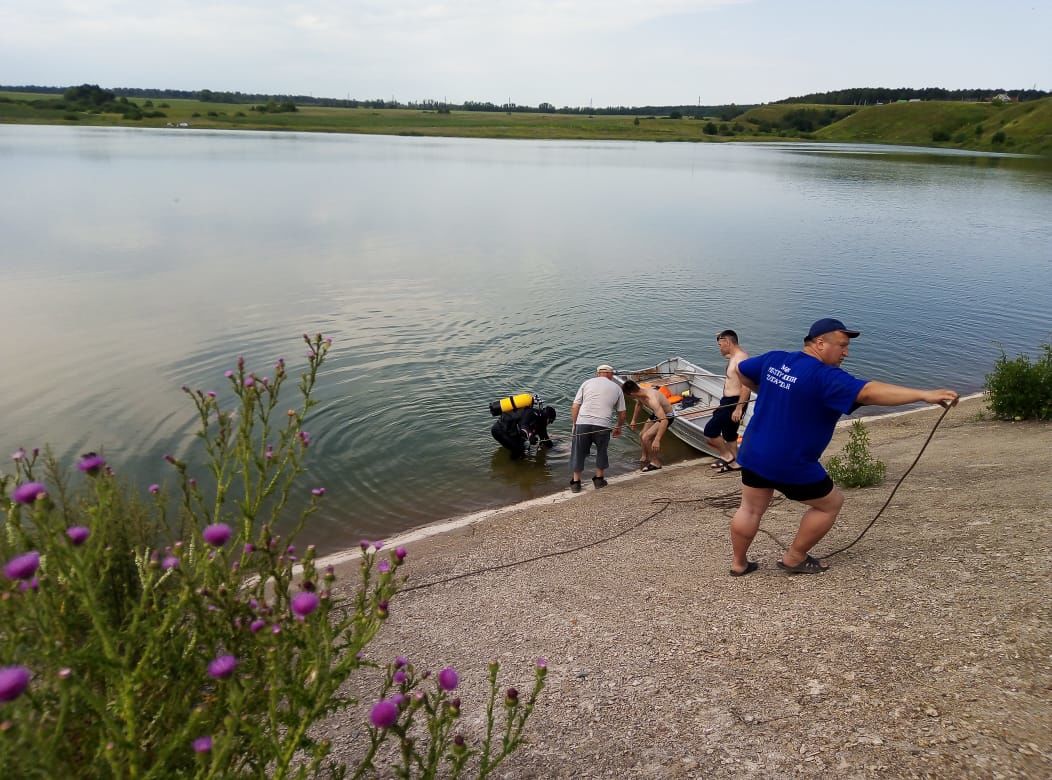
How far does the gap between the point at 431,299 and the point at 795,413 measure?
1850 centimetres

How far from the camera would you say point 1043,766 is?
142 inches

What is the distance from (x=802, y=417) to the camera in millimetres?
5398

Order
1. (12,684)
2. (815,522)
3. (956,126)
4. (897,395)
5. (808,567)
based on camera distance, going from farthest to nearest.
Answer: (956,126) → (808,567) → (815,522) → (897,395) → (12,684)

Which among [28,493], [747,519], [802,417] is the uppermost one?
[28,493]

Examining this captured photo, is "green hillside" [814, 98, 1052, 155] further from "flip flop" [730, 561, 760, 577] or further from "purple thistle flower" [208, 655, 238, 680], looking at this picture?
"purple thistle flower" [208, 655, 238, 680]

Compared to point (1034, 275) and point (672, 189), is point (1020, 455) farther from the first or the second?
point (672, 189)

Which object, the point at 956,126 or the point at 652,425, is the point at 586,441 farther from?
the point at 956,126

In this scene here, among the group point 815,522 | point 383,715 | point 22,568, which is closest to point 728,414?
point 815,522

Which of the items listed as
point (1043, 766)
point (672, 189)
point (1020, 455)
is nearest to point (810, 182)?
point (672, 189)

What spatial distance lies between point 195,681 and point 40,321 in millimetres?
19307

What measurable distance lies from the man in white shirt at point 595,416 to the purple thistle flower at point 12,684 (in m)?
9.23

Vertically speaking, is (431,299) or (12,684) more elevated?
(12,684)

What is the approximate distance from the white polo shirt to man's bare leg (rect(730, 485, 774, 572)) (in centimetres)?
447

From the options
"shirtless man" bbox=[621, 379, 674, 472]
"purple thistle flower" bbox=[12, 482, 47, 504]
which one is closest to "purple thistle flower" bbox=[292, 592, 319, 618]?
"purple thistle flower" bbox=[12, 482, 47, 504]
